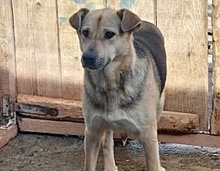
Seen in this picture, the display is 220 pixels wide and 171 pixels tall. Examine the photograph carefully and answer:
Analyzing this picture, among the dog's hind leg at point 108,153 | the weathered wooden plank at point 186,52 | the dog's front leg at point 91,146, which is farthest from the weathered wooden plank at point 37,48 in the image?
the dog's front leg at point 91,146

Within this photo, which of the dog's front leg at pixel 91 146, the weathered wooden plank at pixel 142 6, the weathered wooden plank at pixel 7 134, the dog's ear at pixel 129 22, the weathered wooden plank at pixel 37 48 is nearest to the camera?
the dog's ear at pixel 129 22

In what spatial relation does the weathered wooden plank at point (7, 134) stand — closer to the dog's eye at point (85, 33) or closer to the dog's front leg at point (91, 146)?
the dog's front leg at point (91, 146)

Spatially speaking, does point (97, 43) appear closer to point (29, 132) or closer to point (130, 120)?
point (130, 120)

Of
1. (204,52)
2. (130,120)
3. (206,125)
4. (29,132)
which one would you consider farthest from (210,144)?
(29,132)

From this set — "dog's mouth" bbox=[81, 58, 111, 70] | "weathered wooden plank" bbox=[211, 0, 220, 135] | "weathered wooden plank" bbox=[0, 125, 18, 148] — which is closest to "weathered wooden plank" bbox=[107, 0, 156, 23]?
"weathered wooden plank" bbox=[211, 0, 220, 135]

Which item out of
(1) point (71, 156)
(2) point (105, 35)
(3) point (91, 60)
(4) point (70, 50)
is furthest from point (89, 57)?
(1) point (71, 156)

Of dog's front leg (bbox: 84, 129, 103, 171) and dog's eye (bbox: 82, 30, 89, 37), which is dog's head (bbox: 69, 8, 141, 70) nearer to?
dog's eye (bbox: 82, 30, 89, 37)

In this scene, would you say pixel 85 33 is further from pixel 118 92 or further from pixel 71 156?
pixel 71 156

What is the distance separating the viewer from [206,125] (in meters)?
4.41

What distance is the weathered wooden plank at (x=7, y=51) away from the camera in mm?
4559

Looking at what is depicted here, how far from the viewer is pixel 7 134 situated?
4.69 meters

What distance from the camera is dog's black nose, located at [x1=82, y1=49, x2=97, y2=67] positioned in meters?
3.28

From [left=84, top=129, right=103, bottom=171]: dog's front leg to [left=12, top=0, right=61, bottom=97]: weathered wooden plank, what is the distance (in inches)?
35.9

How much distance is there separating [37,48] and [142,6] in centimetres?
84
